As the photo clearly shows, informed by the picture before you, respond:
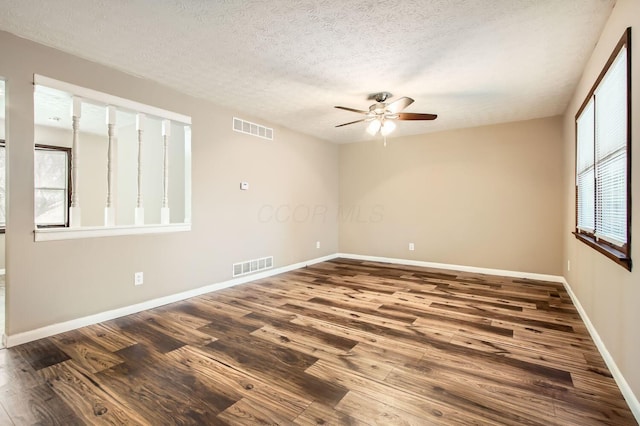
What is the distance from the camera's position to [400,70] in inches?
115

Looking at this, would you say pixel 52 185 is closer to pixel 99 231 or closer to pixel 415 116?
pixel 99 231

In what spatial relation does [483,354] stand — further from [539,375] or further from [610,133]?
[610,133]

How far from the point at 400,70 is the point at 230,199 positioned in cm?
264

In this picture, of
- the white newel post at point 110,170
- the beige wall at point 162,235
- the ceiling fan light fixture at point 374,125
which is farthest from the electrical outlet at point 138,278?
the ceiling fan light fixture at point 374,125

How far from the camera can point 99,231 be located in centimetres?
288

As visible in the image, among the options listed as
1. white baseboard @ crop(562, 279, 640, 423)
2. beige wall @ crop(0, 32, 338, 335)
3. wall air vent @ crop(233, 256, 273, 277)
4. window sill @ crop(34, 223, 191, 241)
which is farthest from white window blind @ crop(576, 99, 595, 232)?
window sill @ crop(34, 223, 191, 241)

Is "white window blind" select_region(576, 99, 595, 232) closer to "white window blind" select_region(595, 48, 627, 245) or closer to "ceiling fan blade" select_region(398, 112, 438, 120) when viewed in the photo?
"white window blind" select_region(595, 48, 627, 245)

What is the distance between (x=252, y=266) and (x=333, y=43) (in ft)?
10.4

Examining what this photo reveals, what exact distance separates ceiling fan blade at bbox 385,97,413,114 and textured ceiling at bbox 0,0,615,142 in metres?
0.23

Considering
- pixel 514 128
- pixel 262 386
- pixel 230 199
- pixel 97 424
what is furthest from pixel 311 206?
pixel 97 424

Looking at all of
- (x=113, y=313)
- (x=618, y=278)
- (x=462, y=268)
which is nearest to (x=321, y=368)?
(x=618, y=278)

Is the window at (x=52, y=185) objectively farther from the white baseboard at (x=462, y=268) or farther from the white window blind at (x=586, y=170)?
the white window blind at (x=586, y=170)

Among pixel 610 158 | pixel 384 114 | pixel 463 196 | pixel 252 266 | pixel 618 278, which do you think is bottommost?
pixel 252 266

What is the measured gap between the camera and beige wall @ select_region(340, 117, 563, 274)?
4480 millimetres
